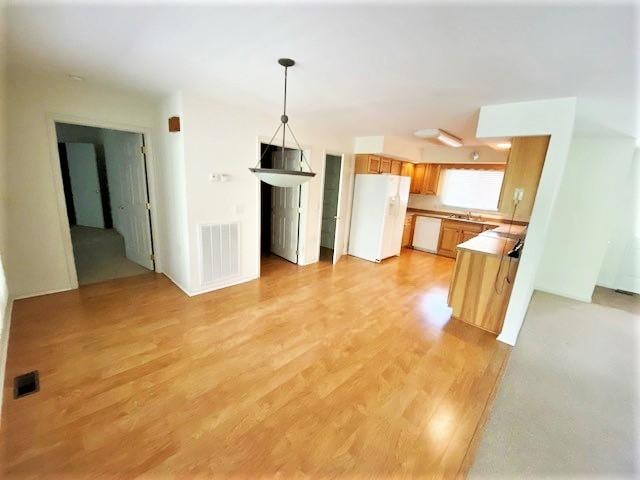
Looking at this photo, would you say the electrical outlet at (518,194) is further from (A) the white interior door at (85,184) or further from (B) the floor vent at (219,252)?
(A) the white interior door at (85,184)

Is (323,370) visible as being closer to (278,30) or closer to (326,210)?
(278,30)

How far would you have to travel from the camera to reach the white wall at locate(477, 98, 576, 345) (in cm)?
227

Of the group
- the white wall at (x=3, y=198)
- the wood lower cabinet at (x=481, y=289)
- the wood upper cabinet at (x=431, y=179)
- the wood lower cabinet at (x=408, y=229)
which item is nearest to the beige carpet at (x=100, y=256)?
the white wall at (x=3, y=198)

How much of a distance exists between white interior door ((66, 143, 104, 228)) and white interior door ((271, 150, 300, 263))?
12.8 ft

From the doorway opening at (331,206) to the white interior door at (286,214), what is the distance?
2.45 ft

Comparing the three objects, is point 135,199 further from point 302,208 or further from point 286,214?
point 302,208

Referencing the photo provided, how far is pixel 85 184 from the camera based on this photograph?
18.6 feet

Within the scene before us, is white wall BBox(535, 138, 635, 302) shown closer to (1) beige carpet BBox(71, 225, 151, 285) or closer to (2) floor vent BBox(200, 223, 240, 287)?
(2) floor vent BBox(200, 223, 240, 287)

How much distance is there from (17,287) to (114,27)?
122 inches

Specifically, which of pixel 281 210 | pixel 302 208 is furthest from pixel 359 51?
pixel 281 210

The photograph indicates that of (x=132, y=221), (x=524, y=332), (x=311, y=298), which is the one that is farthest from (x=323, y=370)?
(x=132, y=221)

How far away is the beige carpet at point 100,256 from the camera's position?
381 cm

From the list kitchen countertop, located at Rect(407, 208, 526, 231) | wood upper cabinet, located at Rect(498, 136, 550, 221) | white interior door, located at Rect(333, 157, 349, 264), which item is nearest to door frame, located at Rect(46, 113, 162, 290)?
white interior door, located at Rect(333, 157, 349, 264)

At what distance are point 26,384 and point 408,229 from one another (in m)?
6.25
